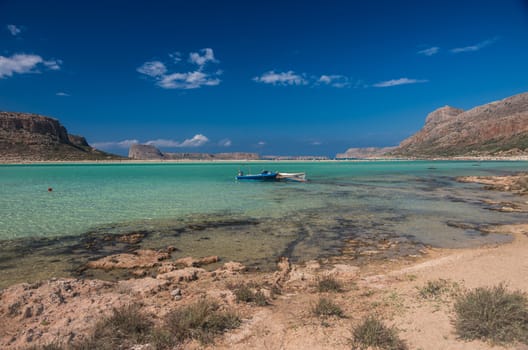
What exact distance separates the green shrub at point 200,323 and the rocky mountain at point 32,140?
128 metres

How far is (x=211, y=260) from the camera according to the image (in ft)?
32.1

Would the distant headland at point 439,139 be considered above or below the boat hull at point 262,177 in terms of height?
above

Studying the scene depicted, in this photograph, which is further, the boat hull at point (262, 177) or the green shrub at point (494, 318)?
the boat hull at point (262, 177)

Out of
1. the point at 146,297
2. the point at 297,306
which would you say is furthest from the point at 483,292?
the point at 146,297

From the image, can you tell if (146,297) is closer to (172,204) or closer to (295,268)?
(295,268)

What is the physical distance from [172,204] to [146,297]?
50.8 ft

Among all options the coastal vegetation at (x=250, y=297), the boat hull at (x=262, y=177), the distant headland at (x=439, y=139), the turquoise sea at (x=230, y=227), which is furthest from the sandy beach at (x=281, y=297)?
the distant headland at (x=439, y=139)

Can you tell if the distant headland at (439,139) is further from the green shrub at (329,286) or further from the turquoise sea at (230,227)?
the green shrub at (329,286)

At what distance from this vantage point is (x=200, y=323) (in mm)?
5086

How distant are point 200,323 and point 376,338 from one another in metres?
2.91

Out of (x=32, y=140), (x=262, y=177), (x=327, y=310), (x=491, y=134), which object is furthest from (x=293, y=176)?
(x=491, y=134)

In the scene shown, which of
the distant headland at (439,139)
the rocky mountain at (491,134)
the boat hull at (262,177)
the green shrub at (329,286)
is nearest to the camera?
the green shrub at (329,286)

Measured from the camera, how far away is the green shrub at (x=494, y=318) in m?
4.49

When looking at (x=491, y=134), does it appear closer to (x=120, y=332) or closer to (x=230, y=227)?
(x=230, y=227)
